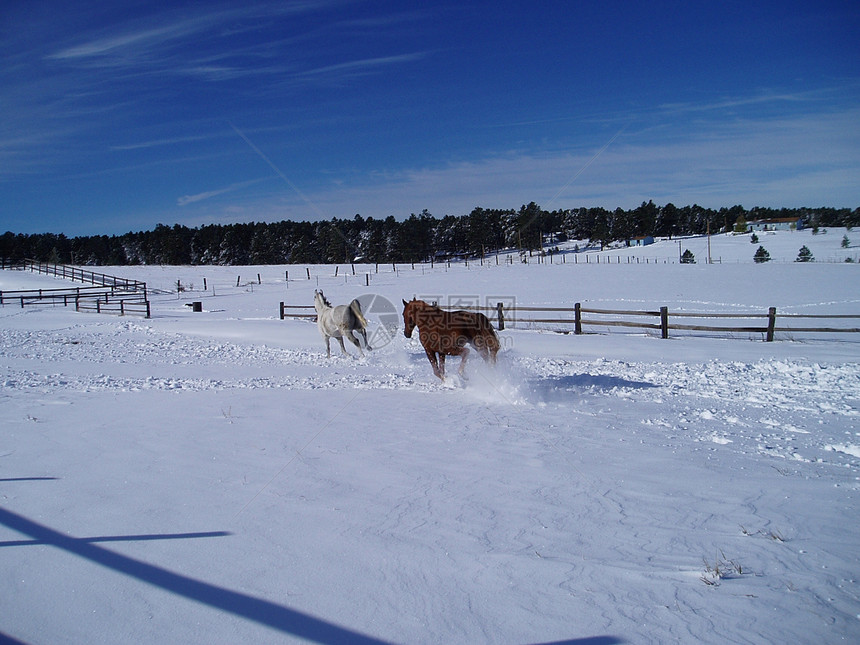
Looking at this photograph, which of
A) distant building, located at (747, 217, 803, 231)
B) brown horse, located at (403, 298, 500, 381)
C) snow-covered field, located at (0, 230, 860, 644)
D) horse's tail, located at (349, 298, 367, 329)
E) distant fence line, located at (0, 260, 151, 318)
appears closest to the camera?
snow-covered field, located at (0, 230, 860, 644)

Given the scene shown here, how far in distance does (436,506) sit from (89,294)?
1505 inches

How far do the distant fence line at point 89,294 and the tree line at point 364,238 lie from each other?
3970 cm

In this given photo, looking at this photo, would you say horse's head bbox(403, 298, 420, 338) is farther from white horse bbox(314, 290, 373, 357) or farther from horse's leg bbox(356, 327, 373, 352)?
horse's leg bbox(356, 327, 373, 352)

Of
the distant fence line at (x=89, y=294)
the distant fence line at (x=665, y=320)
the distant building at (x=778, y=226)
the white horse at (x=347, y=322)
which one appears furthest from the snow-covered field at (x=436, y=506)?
the distant building at (x=778, y=226)

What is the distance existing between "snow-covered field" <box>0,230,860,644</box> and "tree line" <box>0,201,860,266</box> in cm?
7853

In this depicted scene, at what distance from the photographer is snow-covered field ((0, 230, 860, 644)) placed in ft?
9.71

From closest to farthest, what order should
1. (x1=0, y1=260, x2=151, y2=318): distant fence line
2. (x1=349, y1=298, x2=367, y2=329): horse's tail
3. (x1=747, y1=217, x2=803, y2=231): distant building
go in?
(x1=349, y1=298, x2=367, y2=329): horse's tail, (x1=0, y1=260, x2=151, y2=318): distant fence line, (x1=747, y1=217, x2=803, y2=231): distant building

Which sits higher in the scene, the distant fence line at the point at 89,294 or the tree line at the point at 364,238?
the tree line at the point at 364,238

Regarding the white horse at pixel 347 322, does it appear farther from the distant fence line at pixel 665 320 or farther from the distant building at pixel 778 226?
the distant building at pixel 778 226

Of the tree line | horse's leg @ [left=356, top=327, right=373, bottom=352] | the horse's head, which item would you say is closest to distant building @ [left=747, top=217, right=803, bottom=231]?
the tree line

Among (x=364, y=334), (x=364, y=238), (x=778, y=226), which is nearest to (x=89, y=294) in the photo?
(x=364, y=334)

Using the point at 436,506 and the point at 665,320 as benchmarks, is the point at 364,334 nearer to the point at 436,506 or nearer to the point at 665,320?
the point at 665,320

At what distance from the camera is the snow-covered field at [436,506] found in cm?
296

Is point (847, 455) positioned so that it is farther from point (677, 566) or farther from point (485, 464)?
point (485, 464)
